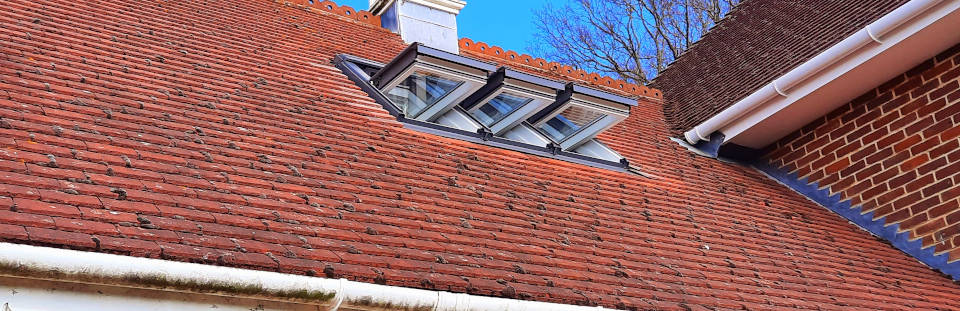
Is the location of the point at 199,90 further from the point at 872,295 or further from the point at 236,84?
the point at 872,295

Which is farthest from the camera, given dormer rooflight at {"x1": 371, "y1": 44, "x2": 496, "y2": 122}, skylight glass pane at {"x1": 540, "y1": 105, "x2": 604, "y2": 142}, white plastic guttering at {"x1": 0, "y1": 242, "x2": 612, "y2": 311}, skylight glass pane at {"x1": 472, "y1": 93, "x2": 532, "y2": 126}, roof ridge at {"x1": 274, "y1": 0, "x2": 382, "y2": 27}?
roof ridge at {"x1": 274, "y1": 0, "x2": 382, "y2": 27}

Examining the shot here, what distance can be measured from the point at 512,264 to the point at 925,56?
17.2 feet

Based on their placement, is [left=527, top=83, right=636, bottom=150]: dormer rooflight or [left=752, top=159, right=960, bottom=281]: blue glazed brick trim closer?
[left=527, top=83, right=636, bottom=150]: dormer rooflight

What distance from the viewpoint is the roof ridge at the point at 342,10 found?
10.6 metres

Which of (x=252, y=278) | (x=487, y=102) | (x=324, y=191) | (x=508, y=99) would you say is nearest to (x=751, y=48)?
(x=508, y=99)

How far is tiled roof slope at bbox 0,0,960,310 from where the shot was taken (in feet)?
18.0

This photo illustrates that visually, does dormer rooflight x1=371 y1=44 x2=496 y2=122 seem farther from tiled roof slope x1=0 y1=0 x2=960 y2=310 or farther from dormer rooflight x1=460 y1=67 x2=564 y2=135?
tiled roof slope x1=0 y1=0 x2=960 y2=310

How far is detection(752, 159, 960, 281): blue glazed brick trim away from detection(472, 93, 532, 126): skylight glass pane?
3221 mm

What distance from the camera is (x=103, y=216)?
5125 mm

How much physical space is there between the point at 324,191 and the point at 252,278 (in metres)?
1.56

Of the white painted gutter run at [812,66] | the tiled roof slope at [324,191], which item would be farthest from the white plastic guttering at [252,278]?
the white painted gutter run at [812,66]

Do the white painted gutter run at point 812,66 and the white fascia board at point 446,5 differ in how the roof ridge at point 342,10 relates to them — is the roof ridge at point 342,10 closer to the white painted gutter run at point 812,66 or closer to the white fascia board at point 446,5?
the white fascia board at point 446,5

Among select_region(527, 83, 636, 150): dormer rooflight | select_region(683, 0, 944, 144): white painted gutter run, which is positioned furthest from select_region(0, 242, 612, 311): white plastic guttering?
select_region(683, 0, 944, 144): white painted gutter run

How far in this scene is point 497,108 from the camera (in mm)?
9141
